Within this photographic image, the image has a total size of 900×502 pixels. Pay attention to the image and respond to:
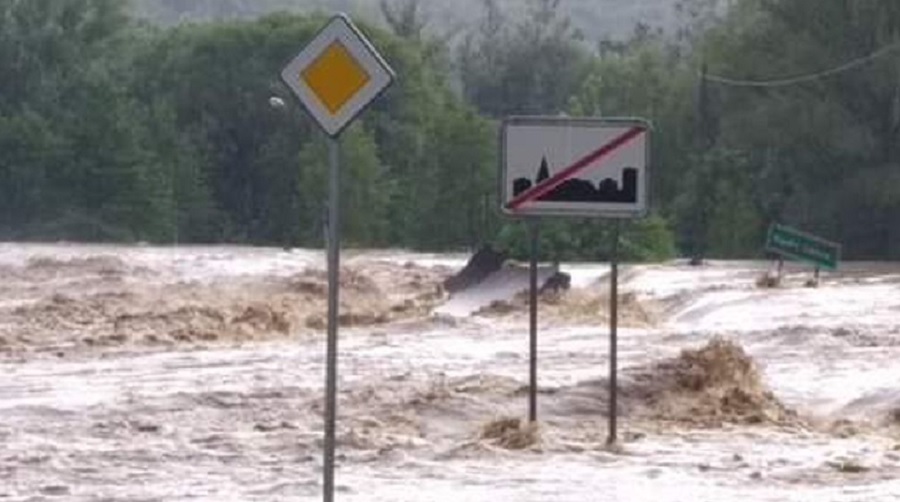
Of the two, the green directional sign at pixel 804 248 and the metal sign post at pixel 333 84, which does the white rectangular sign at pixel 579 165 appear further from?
→ the green directional sign at pixel 804 248

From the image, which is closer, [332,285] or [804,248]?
[332,285]

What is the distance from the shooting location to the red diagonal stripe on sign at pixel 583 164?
60.6 feet

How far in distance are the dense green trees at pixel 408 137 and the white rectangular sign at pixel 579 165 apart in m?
47.2

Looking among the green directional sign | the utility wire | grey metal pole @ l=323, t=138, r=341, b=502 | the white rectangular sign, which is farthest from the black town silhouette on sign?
the utility wire

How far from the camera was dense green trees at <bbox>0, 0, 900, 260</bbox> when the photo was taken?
7331cm

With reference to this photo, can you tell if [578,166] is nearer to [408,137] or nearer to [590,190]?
[590,190]

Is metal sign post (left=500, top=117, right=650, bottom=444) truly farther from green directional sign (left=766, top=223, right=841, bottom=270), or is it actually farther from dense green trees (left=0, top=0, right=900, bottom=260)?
dense green trees (left=0, top=0, right=900, bottom=260)

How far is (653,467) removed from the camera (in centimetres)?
1830

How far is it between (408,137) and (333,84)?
7748cm

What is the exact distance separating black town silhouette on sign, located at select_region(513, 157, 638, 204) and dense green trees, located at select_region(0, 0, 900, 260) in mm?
47261

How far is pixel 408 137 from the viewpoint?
3558 inches

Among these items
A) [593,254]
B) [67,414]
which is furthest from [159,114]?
[67,414]

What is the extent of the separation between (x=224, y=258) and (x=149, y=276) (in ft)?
25.1

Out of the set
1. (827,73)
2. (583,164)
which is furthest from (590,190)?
(827,73)
